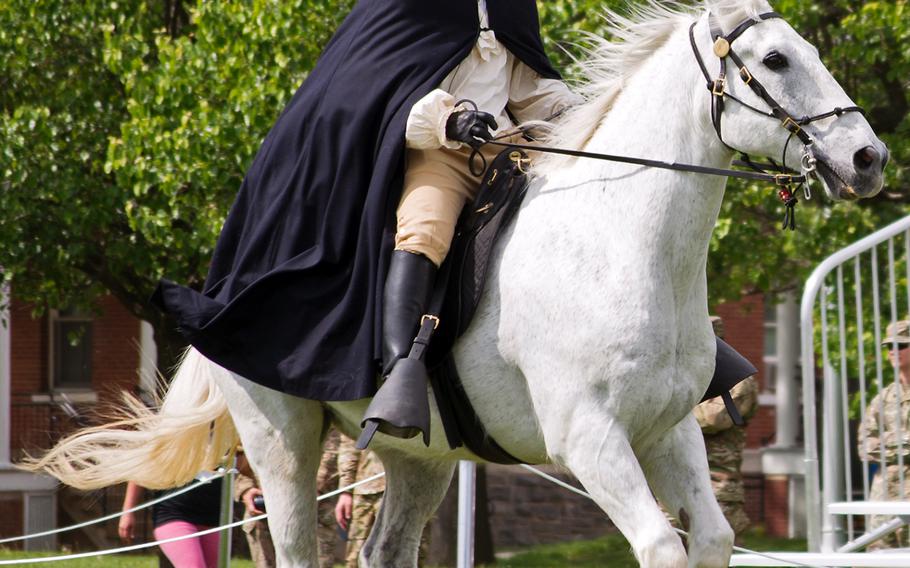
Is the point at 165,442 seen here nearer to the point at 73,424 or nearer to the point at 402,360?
the point at 402,360

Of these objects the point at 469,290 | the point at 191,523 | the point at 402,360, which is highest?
the point at 469,290

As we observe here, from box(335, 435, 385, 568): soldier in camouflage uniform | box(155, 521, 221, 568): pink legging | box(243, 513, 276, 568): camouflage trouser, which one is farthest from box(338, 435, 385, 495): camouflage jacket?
box(243, 513, 276, 568): camouflage trouser

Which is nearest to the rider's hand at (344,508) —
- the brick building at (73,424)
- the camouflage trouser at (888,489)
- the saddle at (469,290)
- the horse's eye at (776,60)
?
the camouflage trouser at (888,489)

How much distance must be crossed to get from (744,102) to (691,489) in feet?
4.13

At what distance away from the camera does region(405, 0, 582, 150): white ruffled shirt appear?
5090 millimetres

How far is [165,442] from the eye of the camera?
6.29m

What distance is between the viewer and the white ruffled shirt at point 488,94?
5.09m

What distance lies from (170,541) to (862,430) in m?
3.64

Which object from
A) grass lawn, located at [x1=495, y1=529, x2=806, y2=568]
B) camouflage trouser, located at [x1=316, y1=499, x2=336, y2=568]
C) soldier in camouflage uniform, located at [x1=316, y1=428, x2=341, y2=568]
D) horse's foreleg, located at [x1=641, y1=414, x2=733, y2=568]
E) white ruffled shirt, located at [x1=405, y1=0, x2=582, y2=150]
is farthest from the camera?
grass lawn, located at [x1=495, y1=529, x2=806, y2=568]

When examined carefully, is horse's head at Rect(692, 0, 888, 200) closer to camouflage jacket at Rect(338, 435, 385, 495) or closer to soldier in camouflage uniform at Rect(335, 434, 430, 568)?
soldier in camouflage uniform at Rect(335, 434, 430, 568)

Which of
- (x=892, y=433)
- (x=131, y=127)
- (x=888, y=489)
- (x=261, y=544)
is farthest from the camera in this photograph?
(x=131, y=127)

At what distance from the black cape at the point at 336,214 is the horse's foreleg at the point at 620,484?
0.83 m

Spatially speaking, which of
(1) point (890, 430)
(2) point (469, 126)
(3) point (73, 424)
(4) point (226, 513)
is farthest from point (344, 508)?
(3) point (73, 424)

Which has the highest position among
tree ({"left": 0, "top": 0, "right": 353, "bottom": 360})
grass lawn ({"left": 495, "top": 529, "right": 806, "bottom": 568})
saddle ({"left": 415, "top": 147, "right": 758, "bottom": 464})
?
tree ({"left": 0, "top": 0, "right": 353, "bottom": 360})
